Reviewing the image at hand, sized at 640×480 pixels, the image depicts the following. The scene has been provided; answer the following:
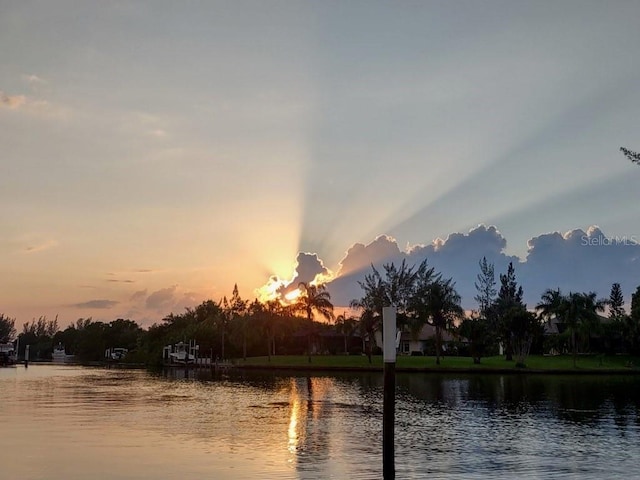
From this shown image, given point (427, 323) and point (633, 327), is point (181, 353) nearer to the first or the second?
point (427, 323)

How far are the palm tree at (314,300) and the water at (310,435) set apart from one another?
1912 inches

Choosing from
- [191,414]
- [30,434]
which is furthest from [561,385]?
[30,434]

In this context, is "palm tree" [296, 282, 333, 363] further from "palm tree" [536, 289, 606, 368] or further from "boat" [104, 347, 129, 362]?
"boat" [104, 347, 129, 362]

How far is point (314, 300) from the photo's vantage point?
327 ft

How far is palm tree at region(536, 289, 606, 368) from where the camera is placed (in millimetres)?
79906

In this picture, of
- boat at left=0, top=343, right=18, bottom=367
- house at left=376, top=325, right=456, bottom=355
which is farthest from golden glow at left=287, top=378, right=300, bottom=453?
boat at left=0, top=343, right=18, bottom=367

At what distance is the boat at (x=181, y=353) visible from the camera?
398 ft

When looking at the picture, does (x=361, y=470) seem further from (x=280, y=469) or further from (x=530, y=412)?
(x=530, y=412)

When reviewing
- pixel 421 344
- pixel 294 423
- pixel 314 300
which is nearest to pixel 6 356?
pixel 314 300

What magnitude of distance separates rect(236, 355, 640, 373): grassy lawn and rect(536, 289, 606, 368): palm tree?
3321mm

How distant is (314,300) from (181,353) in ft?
119

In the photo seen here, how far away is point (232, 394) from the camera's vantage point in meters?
50.4

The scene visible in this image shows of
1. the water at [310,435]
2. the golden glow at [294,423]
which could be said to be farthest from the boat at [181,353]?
the golden glow at [294,423]

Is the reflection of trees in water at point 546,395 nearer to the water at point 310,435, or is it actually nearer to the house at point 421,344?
the water at point 310,435
